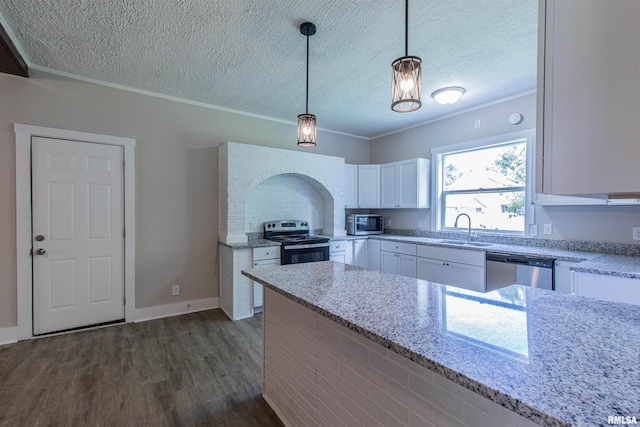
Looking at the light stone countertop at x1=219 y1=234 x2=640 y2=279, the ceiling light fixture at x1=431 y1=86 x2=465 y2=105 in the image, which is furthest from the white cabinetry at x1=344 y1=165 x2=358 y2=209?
the ceiling light fixture at x1=431 y1=86 x2=465 y2=105

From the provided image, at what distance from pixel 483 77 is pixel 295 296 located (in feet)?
10.1

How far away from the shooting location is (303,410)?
1.65 metres

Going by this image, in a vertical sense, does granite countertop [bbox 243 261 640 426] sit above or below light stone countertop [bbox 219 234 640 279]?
above

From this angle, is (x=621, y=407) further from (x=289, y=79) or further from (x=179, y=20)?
(x=289, y=79)

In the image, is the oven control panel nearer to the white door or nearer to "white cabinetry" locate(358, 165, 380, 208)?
"white cabinetry" locate(358, 165, 380, 208)

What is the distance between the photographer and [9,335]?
288 centimetres

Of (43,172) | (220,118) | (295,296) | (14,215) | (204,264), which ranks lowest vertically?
(204,264)

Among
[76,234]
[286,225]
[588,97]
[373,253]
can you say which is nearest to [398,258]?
[373,253]

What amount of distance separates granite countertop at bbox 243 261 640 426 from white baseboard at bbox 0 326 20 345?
316 cm

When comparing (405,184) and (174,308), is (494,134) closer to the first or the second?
(405,184)

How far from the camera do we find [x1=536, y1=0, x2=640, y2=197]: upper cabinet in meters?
0.57

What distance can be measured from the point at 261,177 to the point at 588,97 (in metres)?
3.68

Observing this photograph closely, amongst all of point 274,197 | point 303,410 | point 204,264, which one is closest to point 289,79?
point 274,197

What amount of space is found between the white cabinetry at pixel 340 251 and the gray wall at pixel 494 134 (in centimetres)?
113
